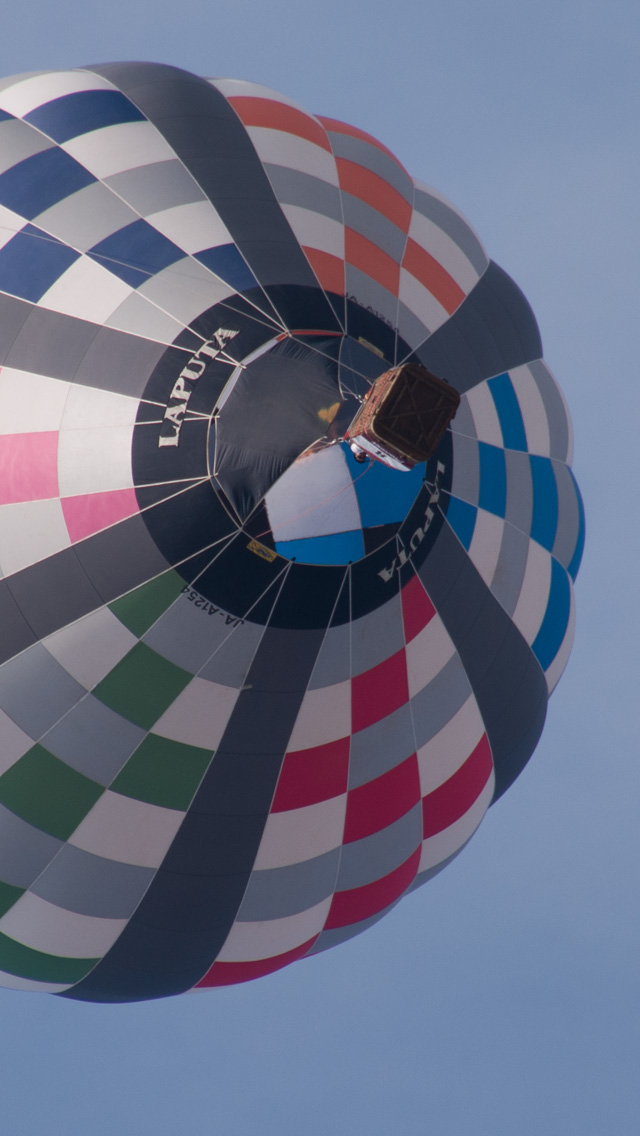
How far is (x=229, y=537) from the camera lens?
32.7 feet

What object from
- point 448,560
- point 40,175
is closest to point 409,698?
point 448,560

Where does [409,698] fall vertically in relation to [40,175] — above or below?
below

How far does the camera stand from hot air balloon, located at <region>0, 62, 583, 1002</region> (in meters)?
10.0

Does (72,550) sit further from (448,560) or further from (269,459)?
(448,560)

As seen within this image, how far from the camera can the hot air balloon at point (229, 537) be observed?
395 inches

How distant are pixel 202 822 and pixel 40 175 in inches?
213

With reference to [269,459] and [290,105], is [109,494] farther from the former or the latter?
[290,105]

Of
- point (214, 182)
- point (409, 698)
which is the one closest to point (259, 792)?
point (409, 698)

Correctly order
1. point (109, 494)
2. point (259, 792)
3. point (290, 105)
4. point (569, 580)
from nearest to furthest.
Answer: point (109, 494) → point (259, 792) → point (290, 105) → point (569, 580)

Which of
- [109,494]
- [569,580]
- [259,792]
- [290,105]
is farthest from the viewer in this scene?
[569,580]

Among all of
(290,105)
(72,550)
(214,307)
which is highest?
(290,105)

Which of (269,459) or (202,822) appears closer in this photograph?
(269,459)

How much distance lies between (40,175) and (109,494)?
2993 millimetres

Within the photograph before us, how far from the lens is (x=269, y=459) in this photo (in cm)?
1002
